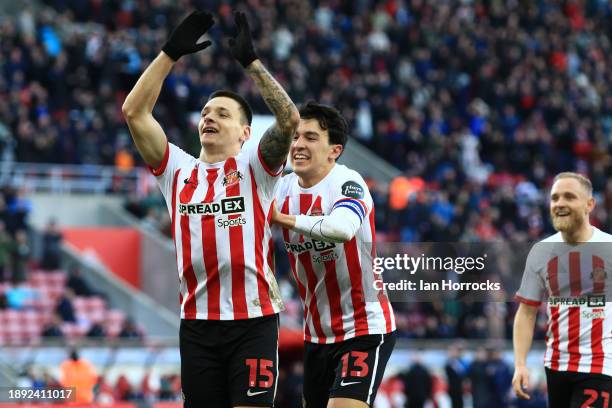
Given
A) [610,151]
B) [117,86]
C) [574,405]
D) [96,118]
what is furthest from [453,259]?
[610,151]

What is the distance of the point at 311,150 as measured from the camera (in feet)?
26.1

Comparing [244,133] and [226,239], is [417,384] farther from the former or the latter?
[226,239]

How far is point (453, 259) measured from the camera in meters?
8.72

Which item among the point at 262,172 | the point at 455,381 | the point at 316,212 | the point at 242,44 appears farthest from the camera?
the point at 455,381

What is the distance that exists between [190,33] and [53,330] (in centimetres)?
1218

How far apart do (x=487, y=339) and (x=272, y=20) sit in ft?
39.6

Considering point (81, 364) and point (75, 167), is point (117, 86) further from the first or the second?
point (81, 364)

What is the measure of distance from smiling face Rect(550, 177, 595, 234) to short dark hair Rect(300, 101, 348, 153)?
60.0 inches

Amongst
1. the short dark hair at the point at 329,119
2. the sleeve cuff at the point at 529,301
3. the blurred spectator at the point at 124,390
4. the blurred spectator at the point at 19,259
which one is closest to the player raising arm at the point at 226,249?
the short dark hair at the point at 329,119

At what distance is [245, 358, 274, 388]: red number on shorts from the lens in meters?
6.89

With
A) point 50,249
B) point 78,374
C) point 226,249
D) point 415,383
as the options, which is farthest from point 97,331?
point 226,249

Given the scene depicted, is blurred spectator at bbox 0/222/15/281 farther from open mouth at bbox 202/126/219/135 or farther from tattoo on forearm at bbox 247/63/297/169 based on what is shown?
tattoo on forearm at bbox 247/63/297/169

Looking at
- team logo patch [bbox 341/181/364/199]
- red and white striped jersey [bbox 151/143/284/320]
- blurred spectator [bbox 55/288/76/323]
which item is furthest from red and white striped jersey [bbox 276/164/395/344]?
blurred spectator [bbox 55/288/76/323]

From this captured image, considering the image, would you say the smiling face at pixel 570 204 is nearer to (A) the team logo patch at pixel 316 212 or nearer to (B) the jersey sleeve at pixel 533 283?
(B) the jersey sleeve at pixel 533 283
